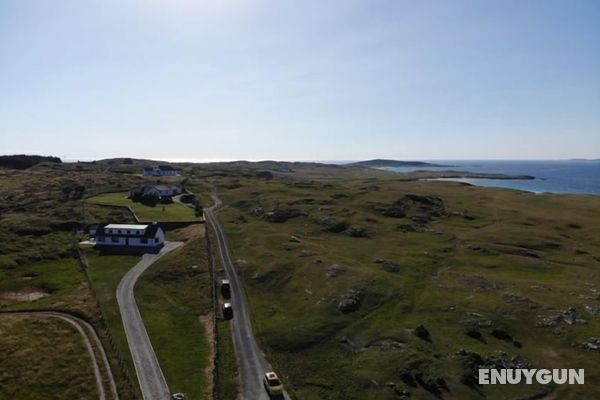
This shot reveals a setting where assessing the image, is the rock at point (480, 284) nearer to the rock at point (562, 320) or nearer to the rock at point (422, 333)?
the rock at point (562, 320)

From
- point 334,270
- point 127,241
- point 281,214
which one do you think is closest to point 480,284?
point 334,270

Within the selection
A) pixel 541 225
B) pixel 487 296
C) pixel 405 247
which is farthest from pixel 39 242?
pixel 541 225

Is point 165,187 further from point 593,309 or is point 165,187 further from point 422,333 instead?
point 593,309

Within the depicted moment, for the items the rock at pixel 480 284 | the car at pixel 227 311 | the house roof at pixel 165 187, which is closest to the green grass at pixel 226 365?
the car at pixel 227 311

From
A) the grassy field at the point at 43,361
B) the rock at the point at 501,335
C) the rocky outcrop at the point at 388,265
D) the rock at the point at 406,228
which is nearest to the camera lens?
the grassy field at the point at 43,361

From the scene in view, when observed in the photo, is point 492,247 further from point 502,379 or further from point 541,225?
point 502,379
